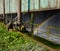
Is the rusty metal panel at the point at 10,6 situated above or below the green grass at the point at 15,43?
above

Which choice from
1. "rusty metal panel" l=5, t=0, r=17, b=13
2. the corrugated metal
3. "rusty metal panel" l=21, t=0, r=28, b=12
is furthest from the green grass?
"rusty metal panel" l=5, t=0, r=17, b=13

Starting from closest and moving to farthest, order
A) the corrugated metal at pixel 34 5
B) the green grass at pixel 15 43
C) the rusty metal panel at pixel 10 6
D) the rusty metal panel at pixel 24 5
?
the green grass at pixel 15 43 < the corrugated metal at pixel 34 5 < the rusty metal panel at pixel 24 5 < the rusty metal panel at pixel 10 6

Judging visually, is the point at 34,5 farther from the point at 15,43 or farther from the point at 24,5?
the point at 15,43

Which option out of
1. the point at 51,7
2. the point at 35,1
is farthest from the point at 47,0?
the point at 35,1

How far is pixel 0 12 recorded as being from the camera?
19141 millimetres

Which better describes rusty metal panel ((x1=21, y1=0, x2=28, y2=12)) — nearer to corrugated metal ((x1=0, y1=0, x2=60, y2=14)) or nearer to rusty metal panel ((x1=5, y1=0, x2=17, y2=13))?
corrugated metal ((x1=0, y1=0, x2=60, y2=14))

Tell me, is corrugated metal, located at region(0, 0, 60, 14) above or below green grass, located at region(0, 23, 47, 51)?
above

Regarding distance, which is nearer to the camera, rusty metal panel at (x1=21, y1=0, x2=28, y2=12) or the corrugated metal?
the corrugated metal

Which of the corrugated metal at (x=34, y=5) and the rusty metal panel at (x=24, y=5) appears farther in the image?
the rusty metal panel at (x=24, y=5)

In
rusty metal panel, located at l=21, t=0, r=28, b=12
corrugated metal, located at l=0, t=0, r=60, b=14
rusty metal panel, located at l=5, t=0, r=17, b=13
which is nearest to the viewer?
corrugated metal, located at l=0, t=0, r=60, b=14

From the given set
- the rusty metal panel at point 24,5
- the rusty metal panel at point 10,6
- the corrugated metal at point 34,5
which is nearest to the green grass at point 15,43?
the corrugated metal at point 34,5

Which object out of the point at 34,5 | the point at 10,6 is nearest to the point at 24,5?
the point at 34,5

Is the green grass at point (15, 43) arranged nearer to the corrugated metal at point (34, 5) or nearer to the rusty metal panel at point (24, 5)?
the corrugated metal at point (34, 5)

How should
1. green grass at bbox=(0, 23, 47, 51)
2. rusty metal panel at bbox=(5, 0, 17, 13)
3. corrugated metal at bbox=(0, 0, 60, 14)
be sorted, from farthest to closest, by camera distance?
1. rusty metal panel at bbox=(5, 0, 17, 13)
2. corrugated metal at bbox=(0, 0, 60, 14)
3. green grass at bbox=(0, 23, 47, 51)
